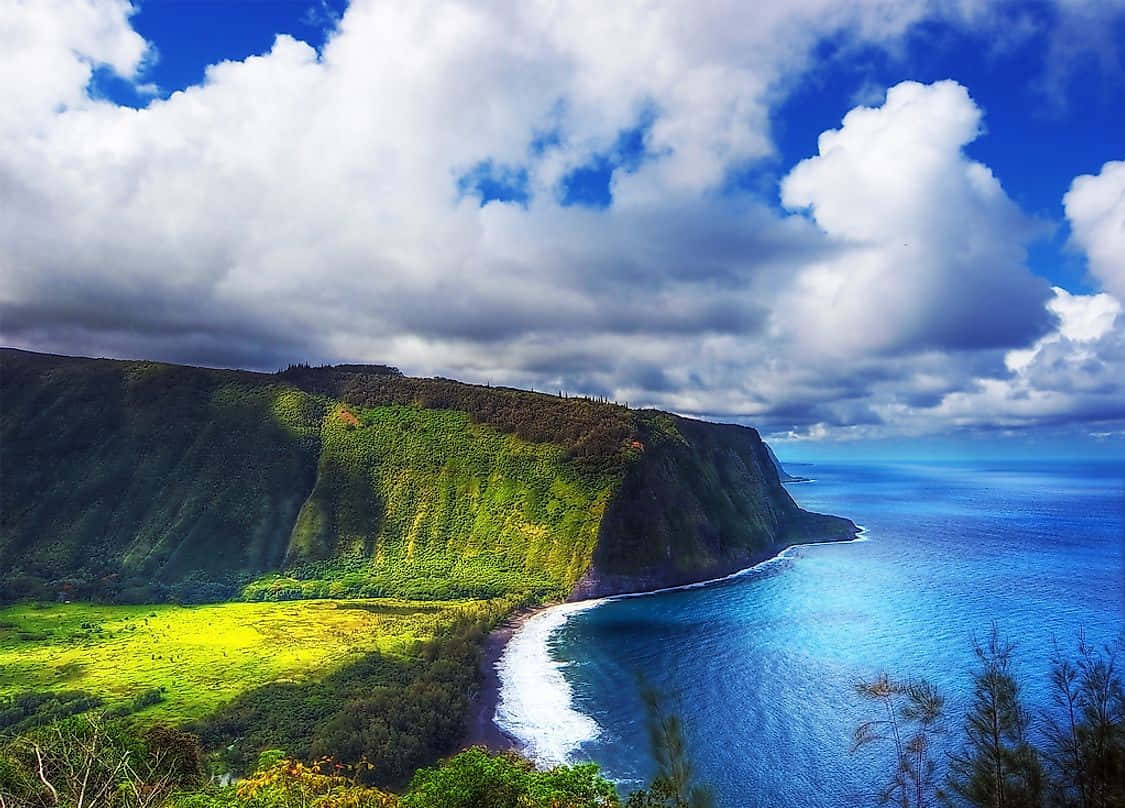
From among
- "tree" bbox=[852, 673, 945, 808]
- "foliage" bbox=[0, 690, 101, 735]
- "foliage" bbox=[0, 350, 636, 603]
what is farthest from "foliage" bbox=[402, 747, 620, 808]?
"foliage" bbox=[0, 350, 636, 603]

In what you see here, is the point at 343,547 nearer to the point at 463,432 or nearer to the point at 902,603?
the point at 463,432

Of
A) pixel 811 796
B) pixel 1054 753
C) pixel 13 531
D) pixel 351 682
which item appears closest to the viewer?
pixel 1054 753

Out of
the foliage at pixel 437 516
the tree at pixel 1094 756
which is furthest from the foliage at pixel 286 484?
the tree at pixel 1094 756

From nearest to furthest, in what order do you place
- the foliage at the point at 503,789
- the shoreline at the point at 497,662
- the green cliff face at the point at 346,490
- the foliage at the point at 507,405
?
the foliage at the point at 503,789 → the shoreline at the point at 497,662 → the green cliff face at the point at 346,490 → the foliage at the point at 507,405

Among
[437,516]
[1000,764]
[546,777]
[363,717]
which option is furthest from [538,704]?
[437,516]

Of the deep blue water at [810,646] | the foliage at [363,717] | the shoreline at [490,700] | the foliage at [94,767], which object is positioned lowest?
the shoreline at [490,700]

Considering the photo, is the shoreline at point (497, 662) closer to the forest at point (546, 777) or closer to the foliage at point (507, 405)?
the forest at point (546, 777)

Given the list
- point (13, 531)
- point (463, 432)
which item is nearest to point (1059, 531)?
point (463, 432)

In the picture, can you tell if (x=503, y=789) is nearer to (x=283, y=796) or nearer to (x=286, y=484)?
(x=283, y=796)
